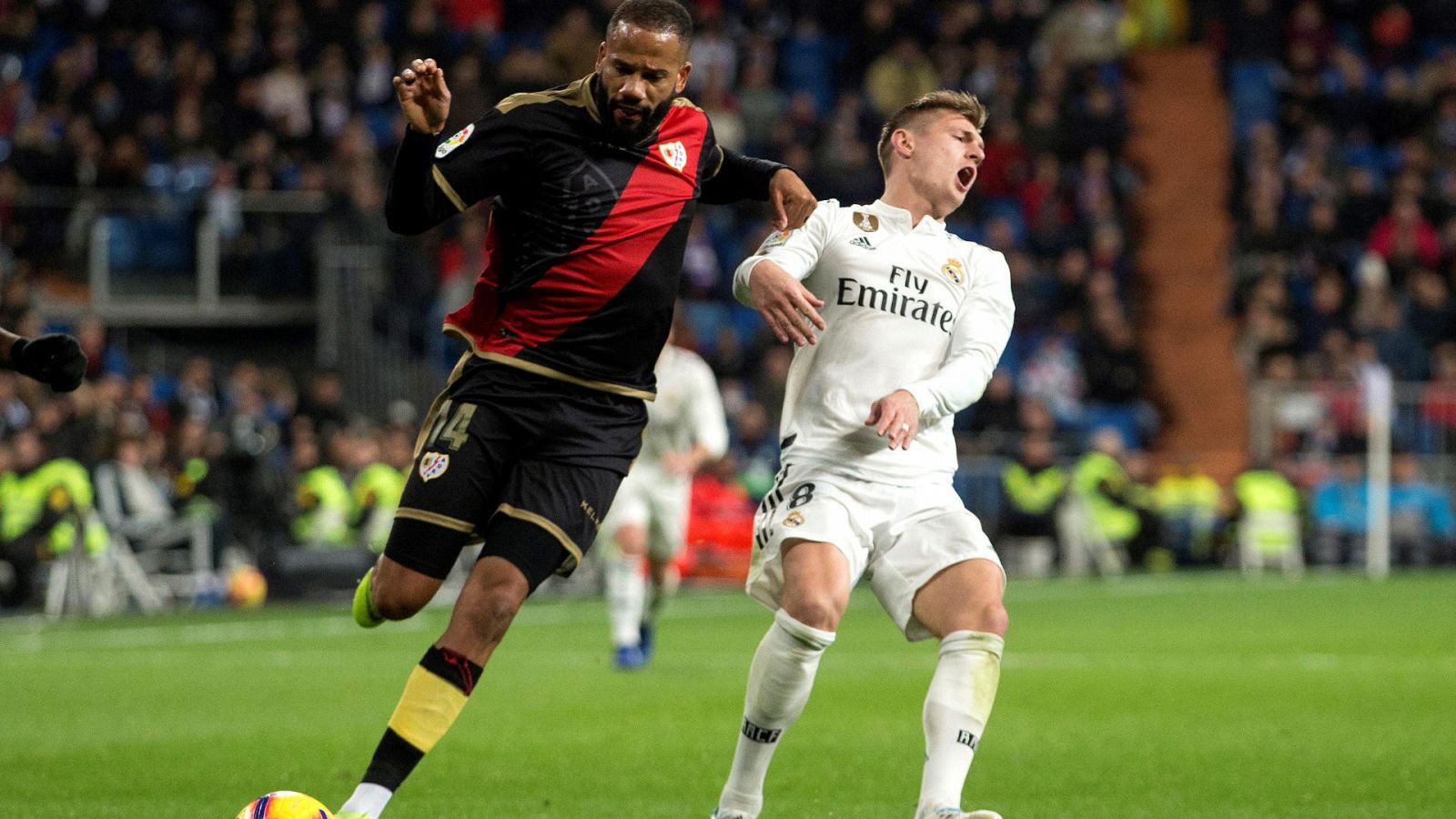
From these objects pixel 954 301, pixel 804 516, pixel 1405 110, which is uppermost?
pixel 1405 110

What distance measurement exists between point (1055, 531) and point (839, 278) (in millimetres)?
17320

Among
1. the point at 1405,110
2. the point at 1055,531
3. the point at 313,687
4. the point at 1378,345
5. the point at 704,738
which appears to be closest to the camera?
the point at 704,738

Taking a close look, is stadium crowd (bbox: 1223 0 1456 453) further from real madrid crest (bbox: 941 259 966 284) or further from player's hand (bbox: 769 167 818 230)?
player's hand (bbox: 769 167 818 230)

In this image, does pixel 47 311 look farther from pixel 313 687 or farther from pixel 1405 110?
pixel 1405 110

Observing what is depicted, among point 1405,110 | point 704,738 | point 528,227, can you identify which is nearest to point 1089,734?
point 704,738

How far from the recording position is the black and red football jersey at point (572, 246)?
5.99 metres

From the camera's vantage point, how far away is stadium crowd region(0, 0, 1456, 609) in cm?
1975

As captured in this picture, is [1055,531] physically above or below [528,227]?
below

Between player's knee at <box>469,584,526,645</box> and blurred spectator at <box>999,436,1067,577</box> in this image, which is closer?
player's knee at <box>469,584,526,645</box>

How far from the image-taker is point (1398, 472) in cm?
2394

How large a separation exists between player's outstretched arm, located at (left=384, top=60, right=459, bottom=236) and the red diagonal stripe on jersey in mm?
398

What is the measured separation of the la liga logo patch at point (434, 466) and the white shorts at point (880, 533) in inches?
36.2

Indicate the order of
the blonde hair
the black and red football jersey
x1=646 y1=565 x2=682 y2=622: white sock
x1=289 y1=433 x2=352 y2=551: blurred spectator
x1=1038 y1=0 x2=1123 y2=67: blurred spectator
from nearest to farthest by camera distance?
the black and red football jersey
the blonde hair
x1=646 y1=565 x2=682 y2=622: white sock
x1=289 y1=433 x2=352 y2=551: blurred spectator
x1=1038 y1=0 x2=1123 y2=67: blurred spectator

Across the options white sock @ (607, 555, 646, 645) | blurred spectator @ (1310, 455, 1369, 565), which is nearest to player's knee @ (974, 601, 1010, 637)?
white sock @ (607, 555, 646, 645)
